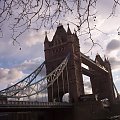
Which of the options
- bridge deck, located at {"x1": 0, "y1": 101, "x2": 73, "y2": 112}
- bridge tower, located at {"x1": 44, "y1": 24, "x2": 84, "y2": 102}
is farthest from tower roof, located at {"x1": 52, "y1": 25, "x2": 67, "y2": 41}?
bridge deck, located at {"x1": 0, "y1": 101, "x2": 73, "y2": 112}

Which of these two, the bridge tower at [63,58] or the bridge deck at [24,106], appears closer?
the bridge deck at [24,106]

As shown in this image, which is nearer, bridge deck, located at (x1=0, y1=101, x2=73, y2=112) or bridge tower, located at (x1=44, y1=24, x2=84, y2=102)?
bridge deck, located at (x1=0, y1=101, x2=73, y2=112)

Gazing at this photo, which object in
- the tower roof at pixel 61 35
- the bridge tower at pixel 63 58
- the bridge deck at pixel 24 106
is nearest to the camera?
the bridge deck at pixel 24 106

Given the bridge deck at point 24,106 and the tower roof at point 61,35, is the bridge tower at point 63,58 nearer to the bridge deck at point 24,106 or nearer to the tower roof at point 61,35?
the tower roof at point 61,35

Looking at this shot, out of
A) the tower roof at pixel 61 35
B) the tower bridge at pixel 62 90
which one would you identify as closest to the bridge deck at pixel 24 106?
the tower bridge at pixel 62 90

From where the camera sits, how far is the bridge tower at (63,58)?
46.5 m

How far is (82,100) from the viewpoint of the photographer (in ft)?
145

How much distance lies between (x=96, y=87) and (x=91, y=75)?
11.3ft

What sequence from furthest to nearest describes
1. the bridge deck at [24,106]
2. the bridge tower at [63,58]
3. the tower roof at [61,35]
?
the tower roof at [61,35]
the bridge tower at [63,58]
the bridge deck at [24,106]

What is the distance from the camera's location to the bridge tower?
4647 cm

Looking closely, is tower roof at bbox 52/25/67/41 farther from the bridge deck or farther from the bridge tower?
the bridge deck

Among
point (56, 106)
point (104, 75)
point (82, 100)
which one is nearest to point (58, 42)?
point (82, 100)

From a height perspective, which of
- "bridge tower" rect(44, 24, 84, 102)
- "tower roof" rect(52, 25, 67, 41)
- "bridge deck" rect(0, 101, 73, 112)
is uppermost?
"tower roof" rect(52, 25, 67, 41)

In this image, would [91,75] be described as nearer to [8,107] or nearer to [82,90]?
[82,90]
